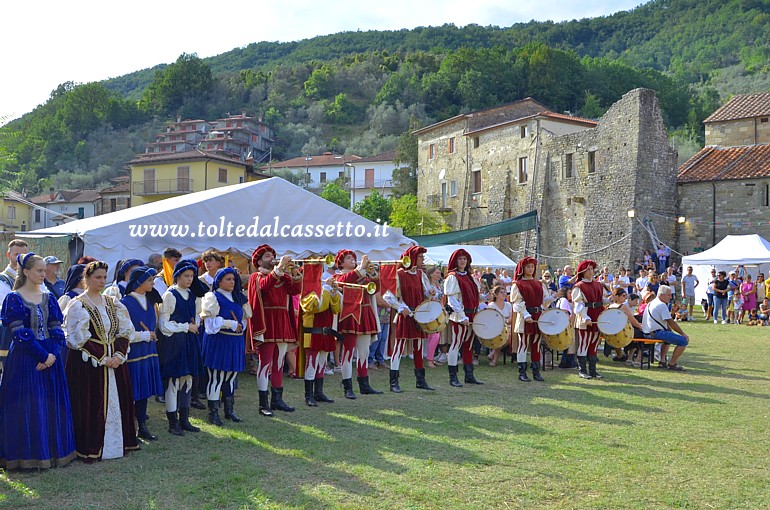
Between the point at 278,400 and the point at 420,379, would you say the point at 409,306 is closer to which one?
the point at 420,379

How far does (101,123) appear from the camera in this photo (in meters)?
98.5

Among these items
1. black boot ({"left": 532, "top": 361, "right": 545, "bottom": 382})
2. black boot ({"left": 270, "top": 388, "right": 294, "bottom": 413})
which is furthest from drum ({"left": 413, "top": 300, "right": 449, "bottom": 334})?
black boot ({"left": 270, "top": 388, "right": 294, "bottom": 413})

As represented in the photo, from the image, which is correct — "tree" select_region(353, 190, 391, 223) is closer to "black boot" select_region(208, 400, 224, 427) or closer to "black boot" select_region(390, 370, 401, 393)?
"black boot" select_region(390, 370, 401, 393)

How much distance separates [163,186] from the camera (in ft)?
173

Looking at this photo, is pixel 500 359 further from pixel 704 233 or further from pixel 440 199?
pixel 440 199

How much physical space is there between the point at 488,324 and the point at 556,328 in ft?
3.42

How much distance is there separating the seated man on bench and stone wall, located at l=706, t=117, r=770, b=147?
27745 mm

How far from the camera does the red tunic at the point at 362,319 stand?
8797 mm

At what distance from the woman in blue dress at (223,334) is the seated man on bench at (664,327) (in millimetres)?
7488

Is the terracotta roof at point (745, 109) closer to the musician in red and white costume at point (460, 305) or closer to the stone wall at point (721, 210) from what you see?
the stone wall at point (721, 210)

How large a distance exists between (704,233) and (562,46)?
83067 mm

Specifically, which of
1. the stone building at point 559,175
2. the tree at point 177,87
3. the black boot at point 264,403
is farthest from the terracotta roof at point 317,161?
the black boot at point 264,403

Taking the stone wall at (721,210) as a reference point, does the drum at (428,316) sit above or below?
below

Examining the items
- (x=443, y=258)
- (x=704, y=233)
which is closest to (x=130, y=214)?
(x=443, y=258)
